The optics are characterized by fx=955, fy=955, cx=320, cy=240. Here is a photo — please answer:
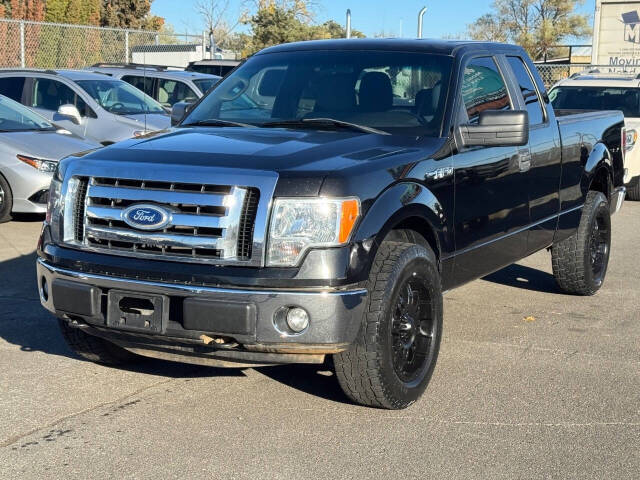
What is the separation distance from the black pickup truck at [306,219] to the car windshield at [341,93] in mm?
12

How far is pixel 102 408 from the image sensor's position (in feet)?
15.6

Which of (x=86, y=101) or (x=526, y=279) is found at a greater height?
(x=86, y=101)

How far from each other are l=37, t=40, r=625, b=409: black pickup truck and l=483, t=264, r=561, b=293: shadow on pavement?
195cm

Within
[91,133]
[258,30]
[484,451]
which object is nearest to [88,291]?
[484,451]

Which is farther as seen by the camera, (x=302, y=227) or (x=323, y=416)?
(x=323, y=416)

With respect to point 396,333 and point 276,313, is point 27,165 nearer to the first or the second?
point 396,333

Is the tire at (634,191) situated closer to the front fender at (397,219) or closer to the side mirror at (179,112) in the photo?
the side mirror at (179,112)

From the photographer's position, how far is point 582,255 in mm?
7316

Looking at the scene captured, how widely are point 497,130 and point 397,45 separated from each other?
99 centimetres

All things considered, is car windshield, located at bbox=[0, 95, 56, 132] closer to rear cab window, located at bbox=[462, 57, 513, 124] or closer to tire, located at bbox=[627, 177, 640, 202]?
rear cab window, located at bbox=[462, 57, 513, 124]

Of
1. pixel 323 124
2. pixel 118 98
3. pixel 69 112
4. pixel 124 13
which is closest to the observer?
pixel 323 124

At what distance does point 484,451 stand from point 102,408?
6.19ft

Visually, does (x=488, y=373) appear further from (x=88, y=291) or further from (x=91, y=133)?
(x=91, y=133)

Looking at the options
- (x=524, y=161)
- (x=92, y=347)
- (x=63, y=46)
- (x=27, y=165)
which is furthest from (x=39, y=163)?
(x=63, y=46)
